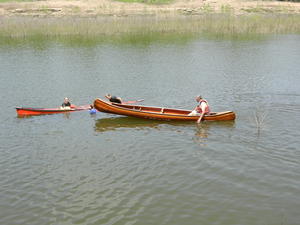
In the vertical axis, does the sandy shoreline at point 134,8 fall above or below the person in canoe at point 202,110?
above

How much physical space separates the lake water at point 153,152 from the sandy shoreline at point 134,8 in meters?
28.9

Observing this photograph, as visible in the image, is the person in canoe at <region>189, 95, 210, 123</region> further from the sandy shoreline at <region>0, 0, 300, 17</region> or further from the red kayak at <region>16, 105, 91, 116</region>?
the sandy shoreline at <region>0, 0, 300, 17</region>

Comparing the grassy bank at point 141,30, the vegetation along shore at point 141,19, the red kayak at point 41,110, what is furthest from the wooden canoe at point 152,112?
the vegetation along shore at point 141,19

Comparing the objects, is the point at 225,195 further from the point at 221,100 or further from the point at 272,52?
the point at 272,52

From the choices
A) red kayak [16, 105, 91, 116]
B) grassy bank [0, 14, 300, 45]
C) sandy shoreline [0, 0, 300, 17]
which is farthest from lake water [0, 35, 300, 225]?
sandy shoreline [0, 0, 300, 17]

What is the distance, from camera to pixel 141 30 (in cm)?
4362

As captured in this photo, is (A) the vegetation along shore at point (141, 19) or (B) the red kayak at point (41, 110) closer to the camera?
(B) the red kayak at point (41, 110)

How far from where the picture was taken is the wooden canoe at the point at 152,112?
1700cm

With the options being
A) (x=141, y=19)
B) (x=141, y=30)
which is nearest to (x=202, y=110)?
(x=141, y=30)

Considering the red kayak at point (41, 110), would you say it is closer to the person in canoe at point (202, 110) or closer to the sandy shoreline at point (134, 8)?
the person in canoe at point (202, 110)

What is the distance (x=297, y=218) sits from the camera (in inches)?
386

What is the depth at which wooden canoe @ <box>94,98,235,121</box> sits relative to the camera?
17.0m

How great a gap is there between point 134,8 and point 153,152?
1824 inches

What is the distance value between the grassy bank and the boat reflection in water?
22.6 m
